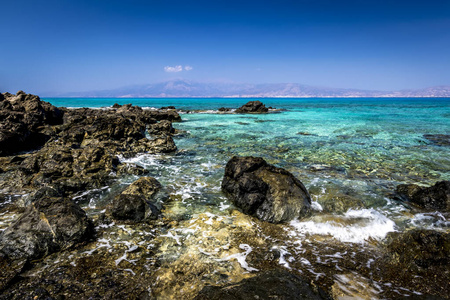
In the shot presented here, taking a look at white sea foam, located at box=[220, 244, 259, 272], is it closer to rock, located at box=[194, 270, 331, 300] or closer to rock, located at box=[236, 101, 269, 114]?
rock, located at box=[194, 270, 331, 300]

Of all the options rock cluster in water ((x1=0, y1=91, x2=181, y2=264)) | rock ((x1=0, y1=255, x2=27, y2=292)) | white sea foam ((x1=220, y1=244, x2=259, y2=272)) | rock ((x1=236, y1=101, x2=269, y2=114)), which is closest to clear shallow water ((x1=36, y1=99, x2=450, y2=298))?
white sea foam ((x1=220, y1=244, x2=259, y2=272))

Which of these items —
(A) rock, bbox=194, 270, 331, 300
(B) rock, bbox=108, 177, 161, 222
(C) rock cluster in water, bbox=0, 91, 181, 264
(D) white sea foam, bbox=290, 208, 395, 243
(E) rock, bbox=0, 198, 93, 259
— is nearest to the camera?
(A) rock, bbox=194, 270, 331, 300

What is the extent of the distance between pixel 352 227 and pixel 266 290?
407 cm

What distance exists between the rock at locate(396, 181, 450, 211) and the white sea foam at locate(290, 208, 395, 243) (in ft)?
5.99

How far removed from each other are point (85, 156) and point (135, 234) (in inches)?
249

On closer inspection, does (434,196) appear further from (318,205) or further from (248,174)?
(248,174)

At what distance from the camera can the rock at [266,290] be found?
3381 mm

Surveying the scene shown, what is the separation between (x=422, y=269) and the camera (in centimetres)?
465

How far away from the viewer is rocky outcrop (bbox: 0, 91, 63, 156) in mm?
13688

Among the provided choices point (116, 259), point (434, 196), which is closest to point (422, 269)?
point (434, 196)

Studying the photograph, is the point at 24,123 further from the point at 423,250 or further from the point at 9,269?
the point at 423,250

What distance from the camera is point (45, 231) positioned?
5199mm

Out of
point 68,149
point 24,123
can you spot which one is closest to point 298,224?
point 68,149

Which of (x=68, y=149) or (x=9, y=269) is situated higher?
(x=68, y=149)
